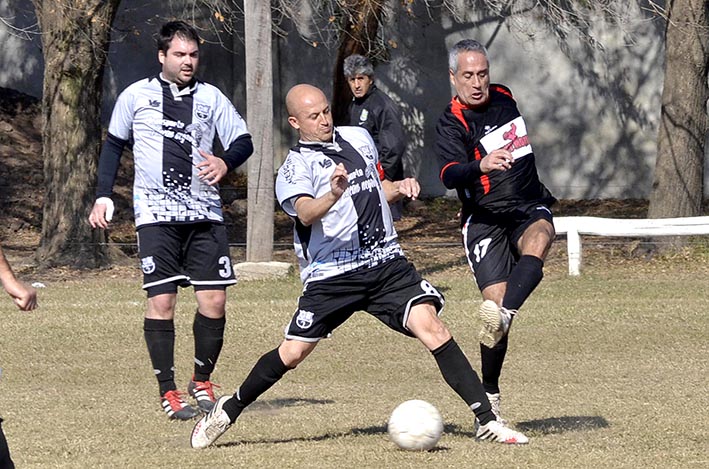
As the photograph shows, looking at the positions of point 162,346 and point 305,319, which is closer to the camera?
point 305,319

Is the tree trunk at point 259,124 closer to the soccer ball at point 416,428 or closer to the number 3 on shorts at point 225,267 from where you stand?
the number 3 on shorts at point 225,267

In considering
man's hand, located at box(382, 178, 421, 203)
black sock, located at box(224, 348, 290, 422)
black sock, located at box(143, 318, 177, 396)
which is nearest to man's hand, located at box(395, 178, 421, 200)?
man's hand, located at box(382, 178, 421, 203)

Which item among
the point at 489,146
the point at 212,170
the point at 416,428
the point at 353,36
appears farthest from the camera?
the point at 353,36

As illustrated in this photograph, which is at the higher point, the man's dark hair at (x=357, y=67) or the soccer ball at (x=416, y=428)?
the man's dark hair at (x=357, y=67)

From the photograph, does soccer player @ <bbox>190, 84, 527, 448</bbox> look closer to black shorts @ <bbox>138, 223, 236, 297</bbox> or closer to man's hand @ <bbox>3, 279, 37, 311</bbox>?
black shorts @ <bbox>138, 223, 236, 297</bbox>

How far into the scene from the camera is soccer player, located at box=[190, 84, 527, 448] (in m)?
5.89

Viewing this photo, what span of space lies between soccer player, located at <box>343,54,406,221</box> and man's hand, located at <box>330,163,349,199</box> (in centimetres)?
514

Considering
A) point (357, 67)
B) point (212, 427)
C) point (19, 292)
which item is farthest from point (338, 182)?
point (357, 67)

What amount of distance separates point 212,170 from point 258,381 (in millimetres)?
1377

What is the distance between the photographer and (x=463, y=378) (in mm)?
5910

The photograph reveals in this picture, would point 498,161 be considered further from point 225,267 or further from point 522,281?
point 225,267

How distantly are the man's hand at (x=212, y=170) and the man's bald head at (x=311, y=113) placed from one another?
0.92m

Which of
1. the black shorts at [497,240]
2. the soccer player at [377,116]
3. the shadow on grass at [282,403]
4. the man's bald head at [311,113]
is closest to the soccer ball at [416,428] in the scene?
the black shorts at [497,240]

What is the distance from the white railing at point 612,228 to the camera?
1318cm
